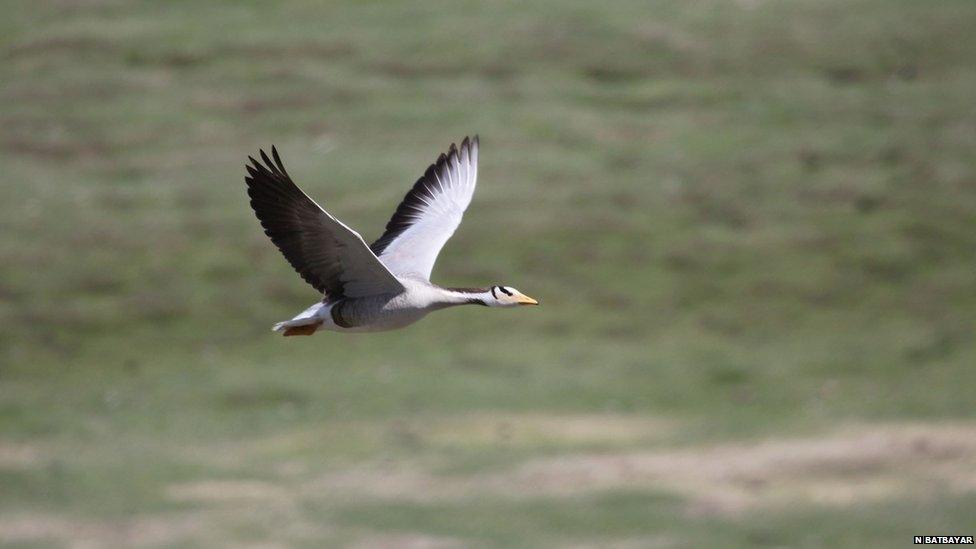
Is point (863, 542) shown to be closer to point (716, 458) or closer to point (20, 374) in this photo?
point (716, 458)

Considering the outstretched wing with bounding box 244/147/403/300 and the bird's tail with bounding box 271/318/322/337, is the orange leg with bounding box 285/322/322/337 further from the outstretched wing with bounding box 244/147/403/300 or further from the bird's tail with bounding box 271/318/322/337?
the outstretched wing with bounding box 244/147/403/300

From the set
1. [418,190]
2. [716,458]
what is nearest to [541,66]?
[716,458]

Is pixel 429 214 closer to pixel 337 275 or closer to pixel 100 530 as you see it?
pixel 337 275

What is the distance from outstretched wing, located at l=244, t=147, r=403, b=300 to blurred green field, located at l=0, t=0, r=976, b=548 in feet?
35.4

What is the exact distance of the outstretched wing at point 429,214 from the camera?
14.2 metres

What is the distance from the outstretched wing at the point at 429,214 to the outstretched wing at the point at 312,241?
4.38ft

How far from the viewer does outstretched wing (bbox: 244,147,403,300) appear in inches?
476

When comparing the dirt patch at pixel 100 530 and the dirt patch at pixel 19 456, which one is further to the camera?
the dirt patch at pixel 19 456

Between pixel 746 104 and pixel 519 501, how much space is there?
46.8ft

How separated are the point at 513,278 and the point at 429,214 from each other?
1607 cm

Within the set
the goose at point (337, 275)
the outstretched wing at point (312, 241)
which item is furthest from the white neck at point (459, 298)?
the outstretched wing at point (312, 241)

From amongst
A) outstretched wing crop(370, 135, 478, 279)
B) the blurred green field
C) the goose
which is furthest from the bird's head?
the blurred green field

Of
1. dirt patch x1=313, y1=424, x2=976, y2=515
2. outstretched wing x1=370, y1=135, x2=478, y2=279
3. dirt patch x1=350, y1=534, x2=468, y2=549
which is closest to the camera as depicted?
outstretched wing x1=370, y1=135, x2=478, y2=279

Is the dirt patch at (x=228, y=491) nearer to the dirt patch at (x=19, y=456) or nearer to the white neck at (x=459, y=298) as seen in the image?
the dirt patch at (x=19, y=456)
